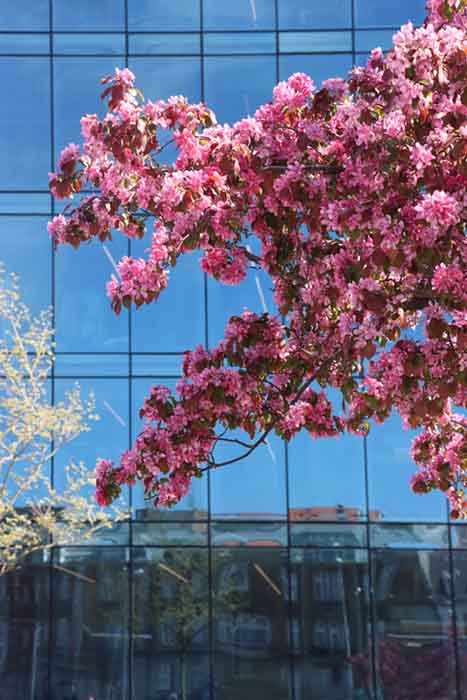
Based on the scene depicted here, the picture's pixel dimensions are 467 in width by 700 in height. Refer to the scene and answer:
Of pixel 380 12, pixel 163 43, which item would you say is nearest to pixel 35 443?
pixel 163 43

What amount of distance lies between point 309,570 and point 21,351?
6.25 m

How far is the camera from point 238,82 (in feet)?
77.2

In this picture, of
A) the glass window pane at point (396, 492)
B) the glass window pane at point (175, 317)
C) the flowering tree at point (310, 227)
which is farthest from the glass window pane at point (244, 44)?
the flowering tree at point (310, 227)

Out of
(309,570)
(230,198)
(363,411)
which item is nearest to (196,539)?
(309,570)

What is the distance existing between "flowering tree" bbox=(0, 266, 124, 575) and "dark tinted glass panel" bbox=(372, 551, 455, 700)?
481 cm

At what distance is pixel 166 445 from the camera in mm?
8766

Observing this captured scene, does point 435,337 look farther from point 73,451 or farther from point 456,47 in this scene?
point 73,451

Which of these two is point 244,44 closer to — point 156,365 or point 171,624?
point 156,365

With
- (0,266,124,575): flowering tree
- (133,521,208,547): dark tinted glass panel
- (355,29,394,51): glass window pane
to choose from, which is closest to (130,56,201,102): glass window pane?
(355,29,394,51): glass window pane

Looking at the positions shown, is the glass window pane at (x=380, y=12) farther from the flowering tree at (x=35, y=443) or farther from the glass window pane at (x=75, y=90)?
the flowering tree at (x=35, y=443)

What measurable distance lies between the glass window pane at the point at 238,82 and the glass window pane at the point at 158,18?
0.84 meters

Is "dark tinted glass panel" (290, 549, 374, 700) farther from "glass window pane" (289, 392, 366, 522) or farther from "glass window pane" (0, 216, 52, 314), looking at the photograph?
"glass window pane" (0, 216, 52, 314)

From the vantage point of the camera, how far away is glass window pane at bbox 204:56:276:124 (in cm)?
2339

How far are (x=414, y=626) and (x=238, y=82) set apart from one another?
1033 cm
